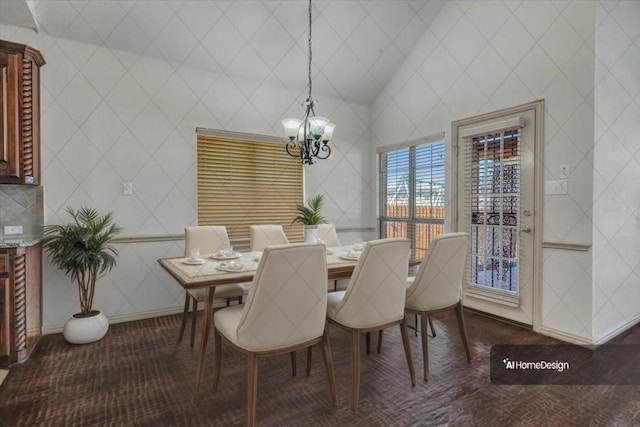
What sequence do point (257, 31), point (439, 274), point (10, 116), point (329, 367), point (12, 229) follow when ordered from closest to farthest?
point (329, 367)
point (439, 274)
point (10, 116)
point (12, 229)
point (257, 31)

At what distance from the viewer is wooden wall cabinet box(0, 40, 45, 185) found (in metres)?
2.47

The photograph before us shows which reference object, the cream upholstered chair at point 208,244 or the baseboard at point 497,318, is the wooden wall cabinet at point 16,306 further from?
the baseboard at point 497,318

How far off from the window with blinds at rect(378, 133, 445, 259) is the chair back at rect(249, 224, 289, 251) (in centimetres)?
180

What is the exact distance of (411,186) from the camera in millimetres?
4285

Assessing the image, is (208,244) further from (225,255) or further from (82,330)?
(82,330)

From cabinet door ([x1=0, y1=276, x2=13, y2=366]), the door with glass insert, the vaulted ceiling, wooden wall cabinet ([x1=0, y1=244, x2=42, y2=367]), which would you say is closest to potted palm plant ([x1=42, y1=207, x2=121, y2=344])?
wooden wall cabinet ([x1=0, y1=244, x2=42, y2=367])

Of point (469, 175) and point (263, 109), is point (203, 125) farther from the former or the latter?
point (469, 175)

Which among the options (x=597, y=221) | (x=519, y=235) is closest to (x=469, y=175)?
(x=519, y=235)

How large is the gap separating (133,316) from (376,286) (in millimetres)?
2570

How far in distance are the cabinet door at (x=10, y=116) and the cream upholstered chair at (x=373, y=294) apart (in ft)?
8.37

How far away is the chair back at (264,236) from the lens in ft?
10.5

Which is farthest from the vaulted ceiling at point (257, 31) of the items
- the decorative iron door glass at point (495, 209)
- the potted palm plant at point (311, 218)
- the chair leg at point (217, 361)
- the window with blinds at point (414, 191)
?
the chair leg at point (217, 361)

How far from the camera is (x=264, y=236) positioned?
3244mm

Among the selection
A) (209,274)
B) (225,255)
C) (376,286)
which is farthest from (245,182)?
(376,286)
